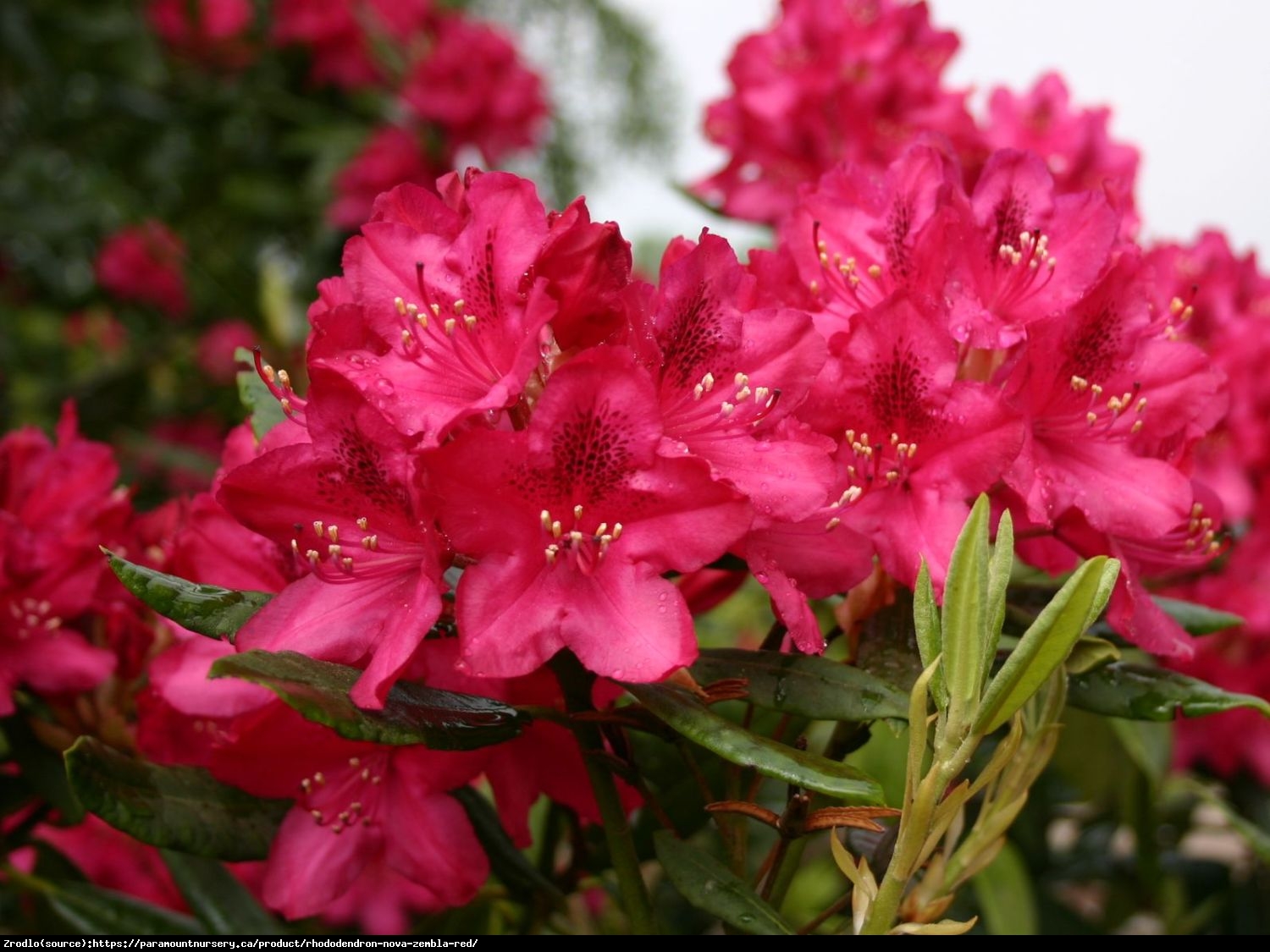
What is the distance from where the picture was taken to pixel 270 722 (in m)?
0.77

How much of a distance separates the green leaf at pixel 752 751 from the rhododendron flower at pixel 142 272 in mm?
2602

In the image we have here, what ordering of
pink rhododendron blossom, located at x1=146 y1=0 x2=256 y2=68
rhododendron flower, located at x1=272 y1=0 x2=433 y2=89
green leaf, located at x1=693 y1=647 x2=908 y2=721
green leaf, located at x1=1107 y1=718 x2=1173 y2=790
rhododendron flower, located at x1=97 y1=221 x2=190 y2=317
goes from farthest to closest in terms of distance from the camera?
rhododendron flower, located at x1=97 y1=221 x2=190 y2=317
pink rhododendron blossom, located at x1=146 y1=0 x2=256 y2=68
rhododendron flower, located at x1=272 y1=0 x2=433 y2=89
green leaf, located at x1=1107 y1=718 x2=1173 y2=790
green leaf, located at x1=693 y1=647 x2=908 y2=721

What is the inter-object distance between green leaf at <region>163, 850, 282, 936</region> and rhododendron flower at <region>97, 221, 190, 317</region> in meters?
2.24

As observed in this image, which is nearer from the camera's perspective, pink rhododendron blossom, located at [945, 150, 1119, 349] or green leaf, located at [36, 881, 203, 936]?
pink rhododendron blossom, located at [945, 150, 1119, 349]

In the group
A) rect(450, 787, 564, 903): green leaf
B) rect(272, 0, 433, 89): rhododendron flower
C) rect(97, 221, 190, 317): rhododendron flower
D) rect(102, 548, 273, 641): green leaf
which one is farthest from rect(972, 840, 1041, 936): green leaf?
rect(97, 221, 190, 317): rhododendron flower

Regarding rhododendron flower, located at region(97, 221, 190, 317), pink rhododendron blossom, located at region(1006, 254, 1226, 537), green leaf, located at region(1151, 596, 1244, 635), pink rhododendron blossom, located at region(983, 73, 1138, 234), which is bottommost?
green leaf, located at region(1151, 596, 1244, 635)

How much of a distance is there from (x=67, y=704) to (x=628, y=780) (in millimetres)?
501

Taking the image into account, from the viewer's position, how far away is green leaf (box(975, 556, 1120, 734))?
583 millimetres

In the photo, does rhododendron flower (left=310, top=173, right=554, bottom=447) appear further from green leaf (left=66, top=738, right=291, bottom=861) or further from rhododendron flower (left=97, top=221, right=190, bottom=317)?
rhododendron flower (left=97, top=221, right=190, bottom=317)

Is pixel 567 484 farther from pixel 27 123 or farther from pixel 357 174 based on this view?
pixel 27 123

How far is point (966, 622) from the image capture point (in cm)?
59

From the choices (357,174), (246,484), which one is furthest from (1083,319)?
(357,174)

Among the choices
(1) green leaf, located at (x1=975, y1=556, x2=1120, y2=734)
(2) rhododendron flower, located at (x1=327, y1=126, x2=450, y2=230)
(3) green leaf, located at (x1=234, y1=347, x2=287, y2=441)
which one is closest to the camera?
(1) green leaf, located at (x1=975, y1=556, x2=1120, y2=734)

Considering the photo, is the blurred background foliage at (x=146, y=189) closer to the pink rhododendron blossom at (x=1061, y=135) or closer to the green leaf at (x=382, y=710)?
the pink rhododendron blossom at (x=1061, y=135)
